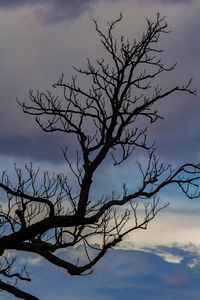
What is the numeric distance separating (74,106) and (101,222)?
3.33 meters

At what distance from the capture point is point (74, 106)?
14781 mm

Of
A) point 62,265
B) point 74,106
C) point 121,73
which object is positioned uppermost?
point 121,73

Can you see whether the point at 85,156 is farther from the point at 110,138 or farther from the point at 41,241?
the point at 41,241

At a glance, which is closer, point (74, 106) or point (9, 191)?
point (9, 191)

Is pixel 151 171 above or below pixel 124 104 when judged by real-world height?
below

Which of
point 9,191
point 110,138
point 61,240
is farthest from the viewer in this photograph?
point 61,240

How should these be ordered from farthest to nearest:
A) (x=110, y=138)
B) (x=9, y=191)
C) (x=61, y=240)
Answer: (x=61, y=240) < (x=110, y=138) < (x=9, y=191)

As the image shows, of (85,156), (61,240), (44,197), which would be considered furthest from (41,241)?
(85,156)

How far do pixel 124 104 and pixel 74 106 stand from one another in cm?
141

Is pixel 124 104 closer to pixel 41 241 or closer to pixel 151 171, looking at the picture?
pixel 151 171

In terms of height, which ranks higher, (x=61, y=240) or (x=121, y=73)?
(x=121, y=73)

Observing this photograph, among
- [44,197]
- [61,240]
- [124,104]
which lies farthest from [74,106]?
[61,240]

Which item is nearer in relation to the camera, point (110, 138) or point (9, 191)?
point (9, 191)

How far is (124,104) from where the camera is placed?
569 inches
